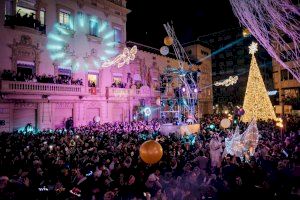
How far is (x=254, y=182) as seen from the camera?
8.38 meters

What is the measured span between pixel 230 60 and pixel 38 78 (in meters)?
46.2

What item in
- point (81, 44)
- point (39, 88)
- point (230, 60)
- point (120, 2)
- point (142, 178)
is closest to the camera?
point (142, 178)

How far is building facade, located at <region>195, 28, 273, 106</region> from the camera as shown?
178 feet

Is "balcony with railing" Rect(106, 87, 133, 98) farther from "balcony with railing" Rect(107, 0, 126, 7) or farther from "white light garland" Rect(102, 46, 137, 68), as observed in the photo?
"balcony with railing" Rect(107, 0, 126, 7)

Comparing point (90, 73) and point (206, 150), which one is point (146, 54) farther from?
point (206, 150)

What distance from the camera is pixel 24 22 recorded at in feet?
68.4

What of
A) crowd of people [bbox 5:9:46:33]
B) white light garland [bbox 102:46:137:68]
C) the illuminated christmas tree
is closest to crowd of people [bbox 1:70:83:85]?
white light garland [bbox 102:46:137:68]

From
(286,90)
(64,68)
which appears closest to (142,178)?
(64,68)

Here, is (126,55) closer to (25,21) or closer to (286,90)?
(25,21)

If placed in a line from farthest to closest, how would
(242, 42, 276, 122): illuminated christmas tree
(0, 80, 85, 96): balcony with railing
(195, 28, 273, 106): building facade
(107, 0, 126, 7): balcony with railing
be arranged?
(195, 28, 273, 106): building facade, (107, 0, 126, 7): balcony with railing, (242, 42, 276, 122): illuminated christmas tree, (0, 80, 85, 96): balcony with railing

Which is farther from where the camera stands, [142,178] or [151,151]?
[142,178]

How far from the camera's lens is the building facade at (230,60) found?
54.2 metres

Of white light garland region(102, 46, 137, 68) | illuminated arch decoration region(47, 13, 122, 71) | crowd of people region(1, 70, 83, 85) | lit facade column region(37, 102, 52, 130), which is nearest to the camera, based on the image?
crowd of people region(1, 70, 83, 85)

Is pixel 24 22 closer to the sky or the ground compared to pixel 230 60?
closer to the ground
